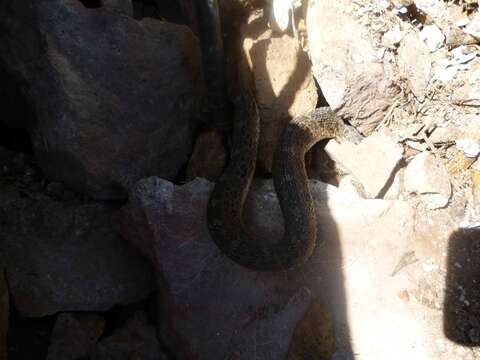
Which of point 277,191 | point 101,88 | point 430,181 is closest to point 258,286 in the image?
point 277,191

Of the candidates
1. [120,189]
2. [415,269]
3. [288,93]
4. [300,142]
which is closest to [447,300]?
[415,269]

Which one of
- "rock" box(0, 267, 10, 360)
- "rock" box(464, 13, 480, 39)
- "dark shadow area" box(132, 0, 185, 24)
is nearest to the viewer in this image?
"rock" box(0, 267, 10, 360)

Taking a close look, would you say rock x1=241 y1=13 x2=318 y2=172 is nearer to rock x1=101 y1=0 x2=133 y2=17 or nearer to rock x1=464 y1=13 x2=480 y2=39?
rock x1=101 y1=0 x2=133 y2=17

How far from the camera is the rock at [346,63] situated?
3686mm

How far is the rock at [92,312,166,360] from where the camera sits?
11.3ft

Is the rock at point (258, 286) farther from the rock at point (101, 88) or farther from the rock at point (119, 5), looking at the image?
the rock at point (119, 5)

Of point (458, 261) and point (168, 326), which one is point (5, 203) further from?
point (458, 261)

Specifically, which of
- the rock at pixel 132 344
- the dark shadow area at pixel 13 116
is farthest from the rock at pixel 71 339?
the dark shadow area at pixel 13 116

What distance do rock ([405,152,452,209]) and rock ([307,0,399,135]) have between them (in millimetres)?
588

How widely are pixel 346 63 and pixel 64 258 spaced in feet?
8.92

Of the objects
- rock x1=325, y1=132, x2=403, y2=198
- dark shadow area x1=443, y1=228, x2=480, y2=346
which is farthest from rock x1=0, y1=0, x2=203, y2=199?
dark shadow area x1=443, y1=228, x2=480, y2=346

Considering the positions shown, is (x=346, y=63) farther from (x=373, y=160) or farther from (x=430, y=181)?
(x=430, y=181)

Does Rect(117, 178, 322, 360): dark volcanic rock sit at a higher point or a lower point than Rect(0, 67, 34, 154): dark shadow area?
lower

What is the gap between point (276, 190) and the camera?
3.59 metres
